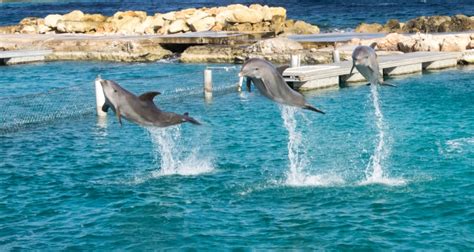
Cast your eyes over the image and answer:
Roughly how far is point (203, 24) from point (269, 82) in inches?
1480

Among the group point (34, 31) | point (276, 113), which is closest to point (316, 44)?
point (276, 113)

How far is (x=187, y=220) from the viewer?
1425cm

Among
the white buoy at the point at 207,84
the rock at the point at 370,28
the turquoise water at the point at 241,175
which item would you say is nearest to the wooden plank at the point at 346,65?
the turquoise water at the point at 241,175

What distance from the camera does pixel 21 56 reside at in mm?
42312

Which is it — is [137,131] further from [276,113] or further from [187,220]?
[187,220]

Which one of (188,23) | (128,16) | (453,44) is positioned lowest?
(453,44)

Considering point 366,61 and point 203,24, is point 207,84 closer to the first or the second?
point 366,61

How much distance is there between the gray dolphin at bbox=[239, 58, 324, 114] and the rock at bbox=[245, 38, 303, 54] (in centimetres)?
2378

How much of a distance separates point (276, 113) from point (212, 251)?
11948 millimetres

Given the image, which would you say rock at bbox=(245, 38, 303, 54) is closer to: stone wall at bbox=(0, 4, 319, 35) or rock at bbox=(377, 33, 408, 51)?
rock at bbox=(377, 33, 408, 51)

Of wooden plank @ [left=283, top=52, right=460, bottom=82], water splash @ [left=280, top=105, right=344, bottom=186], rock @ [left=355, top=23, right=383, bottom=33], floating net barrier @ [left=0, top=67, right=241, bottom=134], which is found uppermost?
rock @ [left=355, top=23, right=383, bottom=33]

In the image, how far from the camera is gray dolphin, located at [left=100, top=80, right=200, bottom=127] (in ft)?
43.7

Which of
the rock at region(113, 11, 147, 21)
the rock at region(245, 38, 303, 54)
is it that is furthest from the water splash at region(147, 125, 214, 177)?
the rock at region(113, 11, 147, 21)

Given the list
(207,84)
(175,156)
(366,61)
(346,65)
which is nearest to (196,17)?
(346,65)
